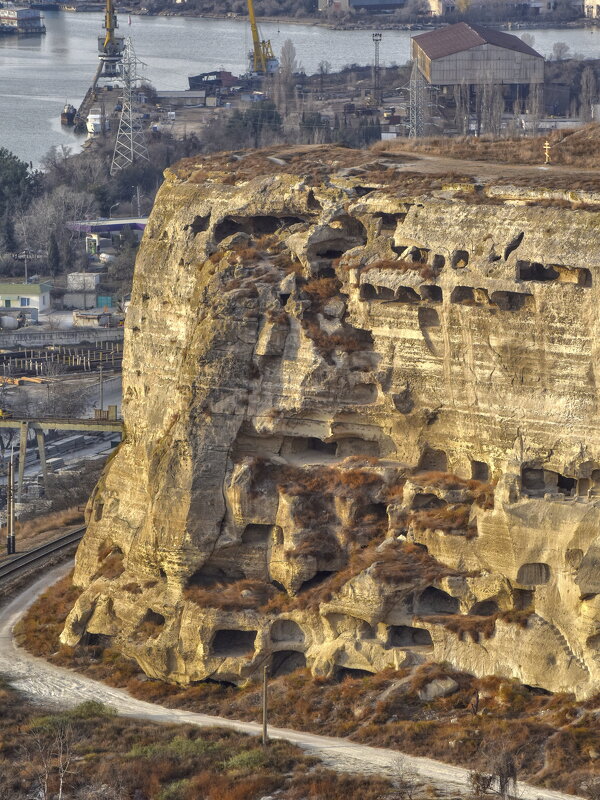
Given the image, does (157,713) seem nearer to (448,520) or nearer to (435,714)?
(435,714)

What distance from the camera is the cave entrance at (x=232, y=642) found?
183 ft

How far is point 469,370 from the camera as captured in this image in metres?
53.1

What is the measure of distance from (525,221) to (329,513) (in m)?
8.57

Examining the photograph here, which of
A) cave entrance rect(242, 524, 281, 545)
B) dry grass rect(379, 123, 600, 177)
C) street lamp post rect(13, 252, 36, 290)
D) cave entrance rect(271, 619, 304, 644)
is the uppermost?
dry grass rect(379, 123, 600, 177)

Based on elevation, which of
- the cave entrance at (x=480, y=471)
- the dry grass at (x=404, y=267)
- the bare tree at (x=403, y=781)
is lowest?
the bare tree at (x=403, y=781)

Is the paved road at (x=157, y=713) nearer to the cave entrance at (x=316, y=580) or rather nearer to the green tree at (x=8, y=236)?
the cave entrance at (x=316, y=580)

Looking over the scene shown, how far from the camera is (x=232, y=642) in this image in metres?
56.1

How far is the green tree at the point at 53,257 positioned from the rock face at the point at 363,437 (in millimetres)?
70477

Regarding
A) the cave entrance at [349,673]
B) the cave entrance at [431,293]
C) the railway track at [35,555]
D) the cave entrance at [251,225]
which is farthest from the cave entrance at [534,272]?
the railway track at [35,555]

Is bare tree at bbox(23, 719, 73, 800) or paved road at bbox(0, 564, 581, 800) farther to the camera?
bare tree at bbox(23, 719, 73, 800)

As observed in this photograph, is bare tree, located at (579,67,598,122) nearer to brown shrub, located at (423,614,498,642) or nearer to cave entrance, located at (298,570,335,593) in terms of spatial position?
cave entrance, located at (298,570,335,593)

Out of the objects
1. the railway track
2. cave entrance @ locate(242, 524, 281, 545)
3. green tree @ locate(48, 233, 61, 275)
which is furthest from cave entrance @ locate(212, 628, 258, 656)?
green tree @ locate(48, 233, 61, 275)

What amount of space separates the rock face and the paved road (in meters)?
1.35

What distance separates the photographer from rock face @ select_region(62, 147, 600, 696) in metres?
51.6
